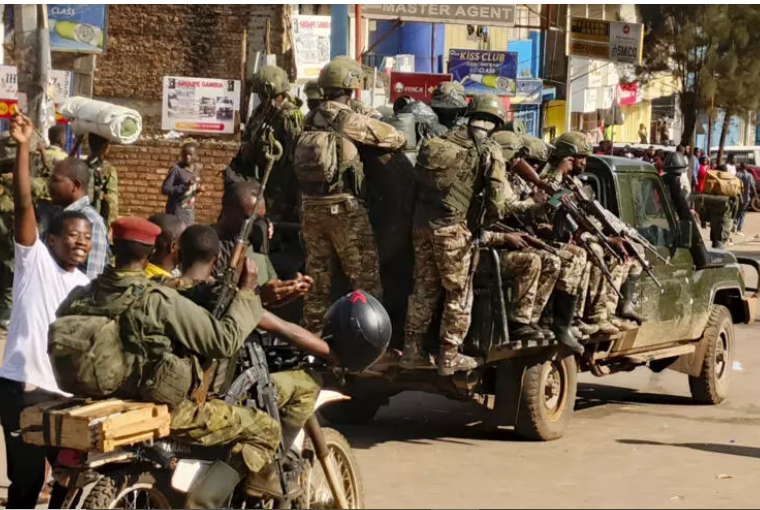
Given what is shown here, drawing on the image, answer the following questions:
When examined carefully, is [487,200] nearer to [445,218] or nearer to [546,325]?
[445,218]

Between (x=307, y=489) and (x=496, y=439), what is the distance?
388 centimetres

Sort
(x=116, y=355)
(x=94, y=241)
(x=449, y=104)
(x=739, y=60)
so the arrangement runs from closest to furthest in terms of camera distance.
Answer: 1. (x=116, y=355)
2. (x=94, y=241)
3. (x=449, y=104)
4. (x=739, y=60)

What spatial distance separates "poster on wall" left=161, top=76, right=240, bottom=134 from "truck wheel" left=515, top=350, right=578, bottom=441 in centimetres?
1123

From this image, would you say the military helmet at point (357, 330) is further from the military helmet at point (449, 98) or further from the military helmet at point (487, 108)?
the military helmet at point (449, 98)

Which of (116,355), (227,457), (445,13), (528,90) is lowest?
(227,457)

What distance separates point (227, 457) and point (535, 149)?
208 inches

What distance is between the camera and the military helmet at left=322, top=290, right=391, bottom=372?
548 cm

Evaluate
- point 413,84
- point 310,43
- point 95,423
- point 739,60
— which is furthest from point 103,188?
point 739,60

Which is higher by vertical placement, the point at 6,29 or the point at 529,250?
→ the point at 6,29

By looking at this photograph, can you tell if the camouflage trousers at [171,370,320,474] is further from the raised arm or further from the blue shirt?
the blue shirt

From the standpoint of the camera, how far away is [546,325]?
30.7 feet

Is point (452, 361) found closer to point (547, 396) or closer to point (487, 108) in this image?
point (547, 396)

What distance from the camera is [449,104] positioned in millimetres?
9742

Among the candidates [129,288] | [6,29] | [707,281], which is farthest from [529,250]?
[6,29]
